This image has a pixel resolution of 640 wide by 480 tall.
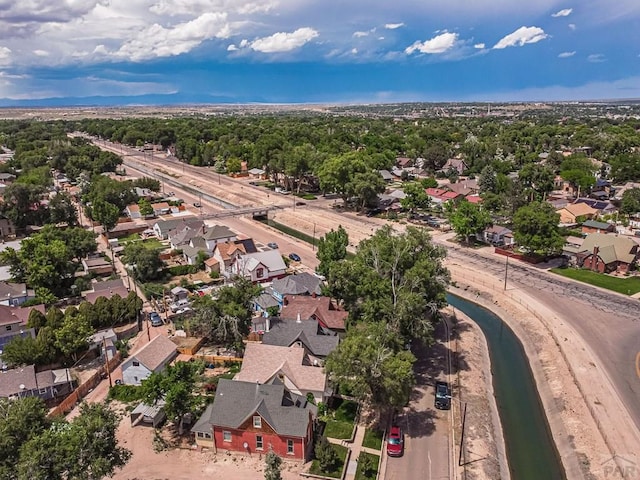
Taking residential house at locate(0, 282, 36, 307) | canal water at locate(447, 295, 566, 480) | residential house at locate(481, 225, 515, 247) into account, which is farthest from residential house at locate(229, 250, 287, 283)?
residential house at locate(481, 225, 515, 247)

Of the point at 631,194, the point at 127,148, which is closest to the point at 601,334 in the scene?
the point at 631,194

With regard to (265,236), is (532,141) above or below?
above

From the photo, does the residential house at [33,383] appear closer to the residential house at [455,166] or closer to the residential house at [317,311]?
the residential house at [317,311]

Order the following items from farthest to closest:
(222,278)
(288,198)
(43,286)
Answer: (288,198)
(222,278)
(43,286)

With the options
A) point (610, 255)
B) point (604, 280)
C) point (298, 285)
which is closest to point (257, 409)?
point (298, 285)

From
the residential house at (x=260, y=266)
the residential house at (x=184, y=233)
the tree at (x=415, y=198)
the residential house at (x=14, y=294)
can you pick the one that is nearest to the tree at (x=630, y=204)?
the tree at (x=415, y=198)

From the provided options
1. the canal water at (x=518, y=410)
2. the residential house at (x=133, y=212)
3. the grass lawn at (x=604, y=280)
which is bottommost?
the canal water at (x=518, y=410)

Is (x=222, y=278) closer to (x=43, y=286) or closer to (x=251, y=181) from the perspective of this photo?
(x=43, y=286)

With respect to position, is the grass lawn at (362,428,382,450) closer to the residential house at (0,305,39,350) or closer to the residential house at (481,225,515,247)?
the residential house at (0,305,39,350)

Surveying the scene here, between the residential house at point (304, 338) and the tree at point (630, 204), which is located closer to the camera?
the residential house at point (304, 338)
